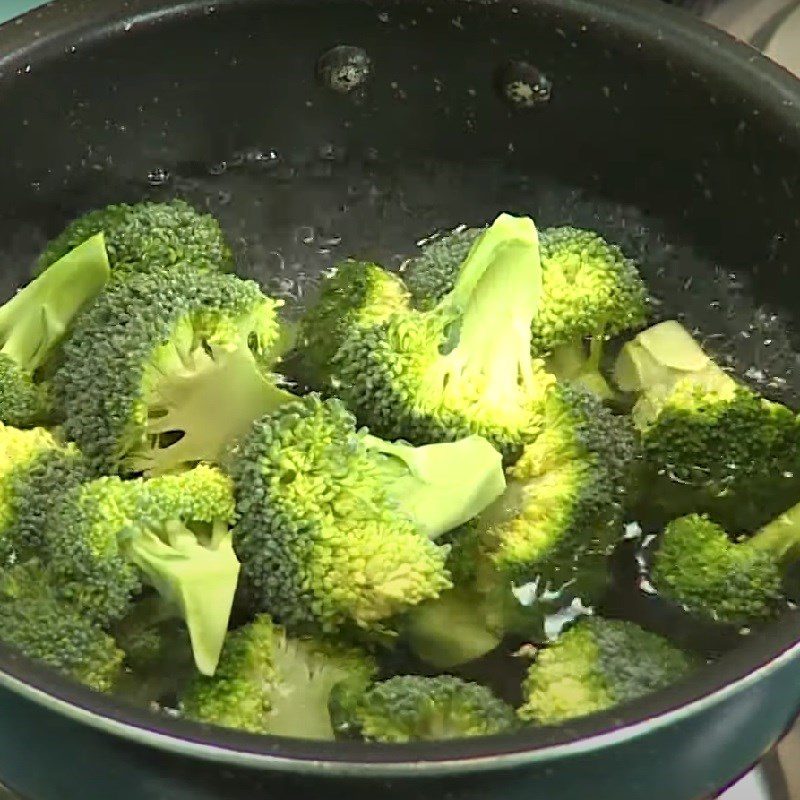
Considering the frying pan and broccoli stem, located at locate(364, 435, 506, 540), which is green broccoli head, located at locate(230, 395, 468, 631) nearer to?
broccoli stem, located at locate(364, 435, 506, 540)

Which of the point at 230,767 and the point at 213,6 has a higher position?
the point at 213,6

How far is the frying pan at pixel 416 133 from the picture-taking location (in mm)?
876

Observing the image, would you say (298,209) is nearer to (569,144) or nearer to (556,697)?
(569,144)

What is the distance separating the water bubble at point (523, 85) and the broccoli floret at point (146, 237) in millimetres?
257

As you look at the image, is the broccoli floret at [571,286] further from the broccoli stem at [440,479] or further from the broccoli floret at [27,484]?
the broccoli floret at [27,484]

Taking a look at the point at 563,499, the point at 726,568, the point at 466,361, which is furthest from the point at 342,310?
the point at 726,568

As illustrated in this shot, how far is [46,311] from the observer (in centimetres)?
88

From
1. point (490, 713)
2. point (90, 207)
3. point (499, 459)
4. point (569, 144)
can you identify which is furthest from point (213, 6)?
point (490, 713)

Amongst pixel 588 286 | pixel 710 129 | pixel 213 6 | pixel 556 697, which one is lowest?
pixel 556 697

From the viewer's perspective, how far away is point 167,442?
2.76 ft

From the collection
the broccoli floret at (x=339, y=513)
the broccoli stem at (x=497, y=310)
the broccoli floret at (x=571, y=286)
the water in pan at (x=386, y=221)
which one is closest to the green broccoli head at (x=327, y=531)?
the broccoli floret at (x=339, y=513)

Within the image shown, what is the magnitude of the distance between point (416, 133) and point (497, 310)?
24 cm

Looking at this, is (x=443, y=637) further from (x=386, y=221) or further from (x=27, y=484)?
(x=386, y=221)

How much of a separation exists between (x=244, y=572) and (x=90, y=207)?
387 millimetres
